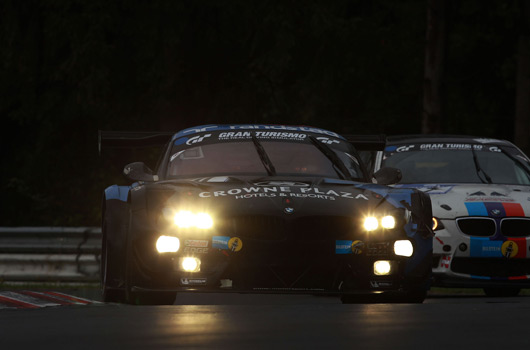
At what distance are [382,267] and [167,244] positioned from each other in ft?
4.85

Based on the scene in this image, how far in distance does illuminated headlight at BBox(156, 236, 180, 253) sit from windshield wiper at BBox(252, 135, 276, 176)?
1537 mm

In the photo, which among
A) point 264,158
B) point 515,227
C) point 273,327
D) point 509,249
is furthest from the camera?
point 515,227

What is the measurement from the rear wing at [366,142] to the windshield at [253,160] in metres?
1.59

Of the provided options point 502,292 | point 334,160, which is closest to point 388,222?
point 334,160

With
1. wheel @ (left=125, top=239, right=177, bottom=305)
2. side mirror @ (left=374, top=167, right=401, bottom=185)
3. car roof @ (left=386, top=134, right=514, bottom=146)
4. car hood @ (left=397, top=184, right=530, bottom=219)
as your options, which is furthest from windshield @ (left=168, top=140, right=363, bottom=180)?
car roof @ (left=386, top=134, right=514, bottom=146)

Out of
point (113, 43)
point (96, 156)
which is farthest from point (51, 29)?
point (96, 156)

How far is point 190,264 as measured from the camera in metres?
8.76

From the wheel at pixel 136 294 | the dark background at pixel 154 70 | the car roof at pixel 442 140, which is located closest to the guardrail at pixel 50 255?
the car roof at pixel 442 140

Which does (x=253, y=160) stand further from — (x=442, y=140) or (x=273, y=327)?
(x=442, y=140)

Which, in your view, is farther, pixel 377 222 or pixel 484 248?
pixel 484 248

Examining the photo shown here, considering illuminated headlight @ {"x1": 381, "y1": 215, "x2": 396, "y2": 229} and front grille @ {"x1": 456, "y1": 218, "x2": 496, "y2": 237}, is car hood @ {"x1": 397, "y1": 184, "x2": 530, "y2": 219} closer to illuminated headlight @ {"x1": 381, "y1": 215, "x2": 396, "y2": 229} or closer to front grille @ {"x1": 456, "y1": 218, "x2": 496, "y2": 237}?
front grille @ {"x1": 456, "y1": 218, "x2": 496, "y2": 237}

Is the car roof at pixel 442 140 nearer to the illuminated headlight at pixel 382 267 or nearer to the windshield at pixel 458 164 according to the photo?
the windshield at pixel 458 164

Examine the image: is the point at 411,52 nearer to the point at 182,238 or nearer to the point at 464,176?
the point at 464,176

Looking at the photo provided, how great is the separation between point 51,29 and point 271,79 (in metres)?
4.43
